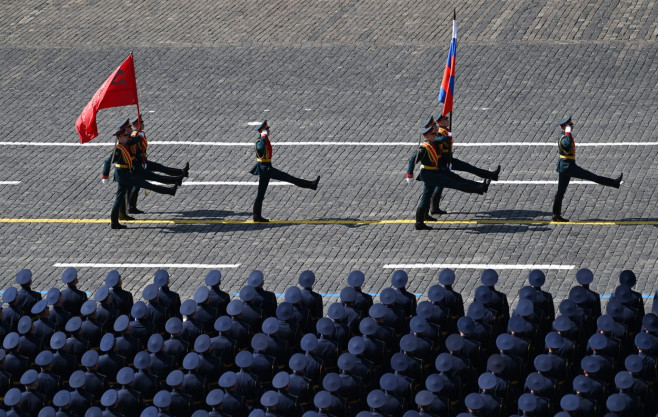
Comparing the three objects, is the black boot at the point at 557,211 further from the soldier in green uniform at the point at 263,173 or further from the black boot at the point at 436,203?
the soldier in green uniform at the point at 263,173

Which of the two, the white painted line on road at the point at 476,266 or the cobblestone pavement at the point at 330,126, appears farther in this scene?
the cobblestone pavement at the point at 330,126

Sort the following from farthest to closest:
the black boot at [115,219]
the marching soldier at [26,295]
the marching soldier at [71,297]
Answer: the black boot at [115,219], the marching soldier at [71,297], the marching soldier at [26,295]

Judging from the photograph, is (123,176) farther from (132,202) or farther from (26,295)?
(26,295)

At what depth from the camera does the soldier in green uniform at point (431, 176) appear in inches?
808

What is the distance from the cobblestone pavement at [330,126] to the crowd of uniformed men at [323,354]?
2966 mm

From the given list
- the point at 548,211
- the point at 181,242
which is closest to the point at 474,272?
the point at 548,211

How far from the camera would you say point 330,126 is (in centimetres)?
2486

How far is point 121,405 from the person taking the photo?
539 inches

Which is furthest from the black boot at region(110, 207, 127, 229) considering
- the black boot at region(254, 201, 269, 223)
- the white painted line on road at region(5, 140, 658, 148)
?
the white painted line on road at region(5, 140, 658, 148)

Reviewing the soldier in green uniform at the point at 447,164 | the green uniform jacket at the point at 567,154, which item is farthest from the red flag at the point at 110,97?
the green uniform jacket at the point at 567,154

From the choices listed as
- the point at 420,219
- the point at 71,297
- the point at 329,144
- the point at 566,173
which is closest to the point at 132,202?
the point at 329,144

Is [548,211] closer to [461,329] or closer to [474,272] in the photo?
[474,272]

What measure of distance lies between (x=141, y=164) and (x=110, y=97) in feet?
3.82

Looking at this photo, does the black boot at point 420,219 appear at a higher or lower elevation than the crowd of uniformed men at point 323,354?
lower
